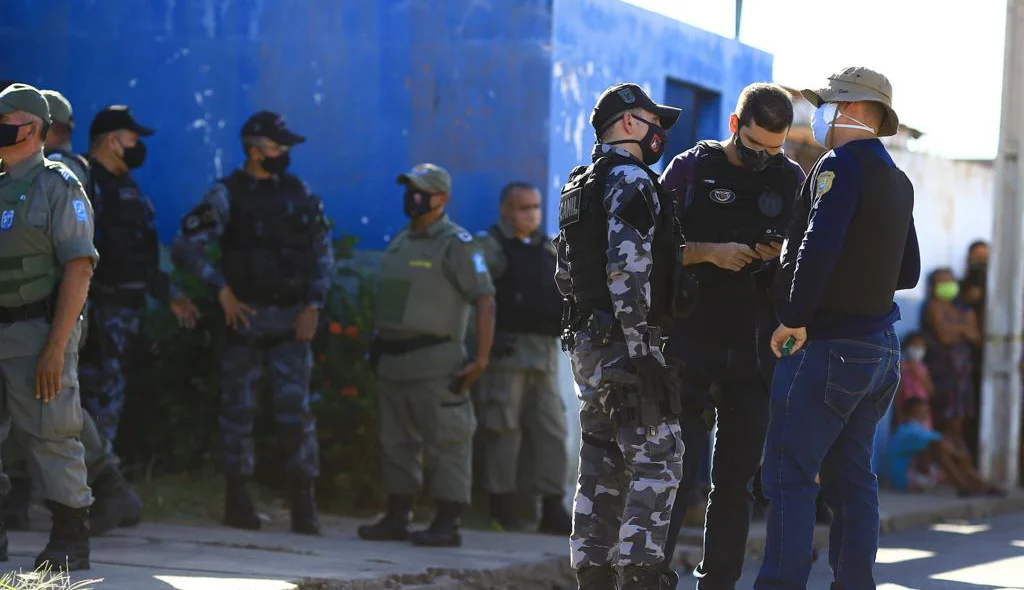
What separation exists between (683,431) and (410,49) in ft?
15.3

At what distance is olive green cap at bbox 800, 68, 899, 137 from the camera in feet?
19.0

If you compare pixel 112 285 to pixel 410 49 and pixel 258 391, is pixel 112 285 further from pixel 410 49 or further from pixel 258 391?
pixel 410 49

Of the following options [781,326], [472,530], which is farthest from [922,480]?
[781,326]

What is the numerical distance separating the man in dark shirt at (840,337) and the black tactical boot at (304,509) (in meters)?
3.48

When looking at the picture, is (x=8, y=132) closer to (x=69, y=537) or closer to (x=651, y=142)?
(x=69, y=537)

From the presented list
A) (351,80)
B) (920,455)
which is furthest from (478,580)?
(920,455)

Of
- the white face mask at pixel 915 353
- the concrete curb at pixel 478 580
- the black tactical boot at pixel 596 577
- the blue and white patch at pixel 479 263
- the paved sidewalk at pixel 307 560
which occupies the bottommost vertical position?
the concrete curb at pixel 478 580

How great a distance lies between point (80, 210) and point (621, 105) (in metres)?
2.20

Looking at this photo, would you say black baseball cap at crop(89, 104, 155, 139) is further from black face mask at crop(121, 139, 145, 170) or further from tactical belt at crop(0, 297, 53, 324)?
tactical belt at crop(0, 297, 53, 324)

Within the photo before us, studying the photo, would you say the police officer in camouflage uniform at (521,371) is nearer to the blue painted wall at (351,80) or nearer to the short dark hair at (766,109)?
the blue painted wall at (351,80)

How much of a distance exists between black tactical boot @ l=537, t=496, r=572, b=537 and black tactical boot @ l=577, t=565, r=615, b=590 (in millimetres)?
3516

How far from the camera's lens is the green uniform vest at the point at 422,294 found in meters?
8.62

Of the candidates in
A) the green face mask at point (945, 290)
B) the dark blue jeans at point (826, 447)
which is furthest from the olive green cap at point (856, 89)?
the green face mask at point (945, 290)

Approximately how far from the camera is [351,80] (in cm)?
1044
